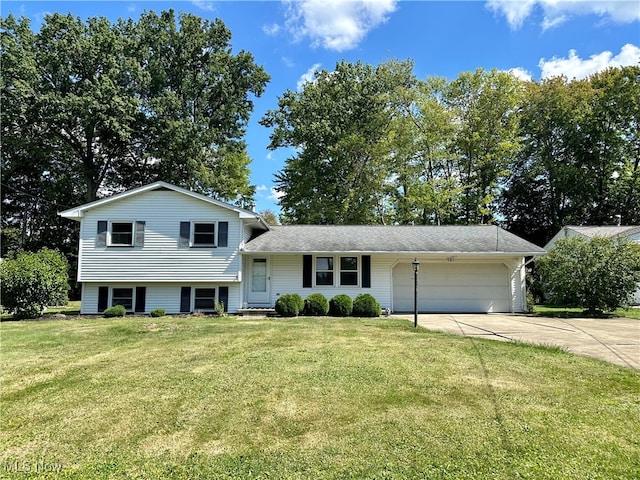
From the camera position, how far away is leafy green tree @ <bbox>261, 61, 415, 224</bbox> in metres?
27.2

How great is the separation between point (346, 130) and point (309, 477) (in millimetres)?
26777

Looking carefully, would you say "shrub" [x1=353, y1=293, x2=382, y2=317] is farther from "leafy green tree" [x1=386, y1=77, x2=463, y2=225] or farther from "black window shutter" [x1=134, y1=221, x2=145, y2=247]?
"leafy green tree" [x1=386, y1=77, x2=463, y2=225]

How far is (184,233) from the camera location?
1508cm

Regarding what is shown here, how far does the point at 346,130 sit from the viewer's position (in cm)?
2803

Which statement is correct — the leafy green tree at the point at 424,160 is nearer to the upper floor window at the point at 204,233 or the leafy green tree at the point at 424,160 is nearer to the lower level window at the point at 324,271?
the lower level window at the point at 324,271

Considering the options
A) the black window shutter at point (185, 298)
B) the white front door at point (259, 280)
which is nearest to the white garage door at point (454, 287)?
the white front door at point (259, 280)

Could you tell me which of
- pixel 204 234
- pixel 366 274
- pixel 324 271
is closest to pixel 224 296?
pixel 204 234

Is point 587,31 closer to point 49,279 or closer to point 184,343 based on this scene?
point 184,343

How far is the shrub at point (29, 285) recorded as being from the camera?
1311 centimetres

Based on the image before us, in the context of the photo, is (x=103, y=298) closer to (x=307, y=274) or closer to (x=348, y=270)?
(x=307, y=274)

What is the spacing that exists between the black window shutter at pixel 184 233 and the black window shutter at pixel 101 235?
288 cm

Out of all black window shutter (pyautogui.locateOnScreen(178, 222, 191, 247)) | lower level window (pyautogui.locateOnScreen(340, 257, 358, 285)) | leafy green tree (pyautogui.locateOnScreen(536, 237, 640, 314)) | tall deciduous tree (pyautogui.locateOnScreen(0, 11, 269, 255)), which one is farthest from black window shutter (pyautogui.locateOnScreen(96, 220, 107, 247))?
leafy green tree (pyautogui.locateOnScreen(536, 237, 640, 314))

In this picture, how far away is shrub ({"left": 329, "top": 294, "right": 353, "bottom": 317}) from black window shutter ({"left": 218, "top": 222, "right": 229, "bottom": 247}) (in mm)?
4703

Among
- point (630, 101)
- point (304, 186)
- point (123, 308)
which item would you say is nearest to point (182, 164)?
point (304, 186)
